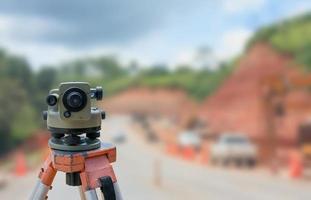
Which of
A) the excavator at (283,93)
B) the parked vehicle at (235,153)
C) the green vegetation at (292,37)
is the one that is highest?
the green vegetation at (292,37)

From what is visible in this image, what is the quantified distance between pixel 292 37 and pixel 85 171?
4767cm

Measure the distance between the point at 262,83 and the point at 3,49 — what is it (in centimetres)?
2114

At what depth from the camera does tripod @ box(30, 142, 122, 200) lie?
229cm

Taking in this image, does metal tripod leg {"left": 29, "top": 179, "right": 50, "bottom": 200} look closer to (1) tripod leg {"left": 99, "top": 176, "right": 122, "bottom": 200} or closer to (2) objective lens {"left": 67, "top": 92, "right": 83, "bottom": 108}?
(1) tripod leg {"left": 99, "top": 176, "right": 122, "bottom": 200}

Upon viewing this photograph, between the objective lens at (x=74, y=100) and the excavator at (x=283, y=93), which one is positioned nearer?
the objective lens at (x=74, y=100)

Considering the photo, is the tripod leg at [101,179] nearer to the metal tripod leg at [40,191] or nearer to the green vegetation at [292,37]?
the metal tripod leg at [40,191]

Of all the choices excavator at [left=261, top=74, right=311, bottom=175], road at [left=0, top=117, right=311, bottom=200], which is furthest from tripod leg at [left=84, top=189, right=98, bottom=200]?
excavator at [left=261, top=74, right=311, bottom=175]

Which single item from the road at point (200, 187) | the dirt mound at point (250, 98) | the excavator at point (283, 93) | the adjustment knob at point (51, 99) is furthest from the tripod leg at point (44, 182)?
the dirt mound at point (250, 98)

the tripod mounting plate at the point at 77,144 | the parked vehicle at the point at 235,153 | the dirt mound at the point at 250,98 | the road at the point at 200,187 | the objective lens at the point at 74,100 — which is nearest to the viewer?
the objective lens at the point at 74,100

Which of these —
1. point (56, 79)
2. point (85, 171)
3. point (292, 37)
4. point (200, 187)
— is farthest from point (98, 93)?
point (292, 37)

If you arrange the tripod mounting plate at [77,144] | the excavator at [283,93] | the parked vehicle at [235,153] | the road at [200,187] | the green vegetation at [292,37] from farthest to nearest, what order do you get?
1. the green vegetation at [292,37]
2. the parked vehicle at [235,153]
3. the excavator at [283,93]
4. the road at [200,187]
5. the tripod mounting plate at [77,144]

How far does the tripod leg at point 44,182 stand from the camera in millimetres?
2420

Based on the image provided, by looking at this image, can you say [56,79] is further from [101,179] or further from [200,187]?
[101,179]

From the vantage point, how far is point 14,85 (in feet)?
97.1
